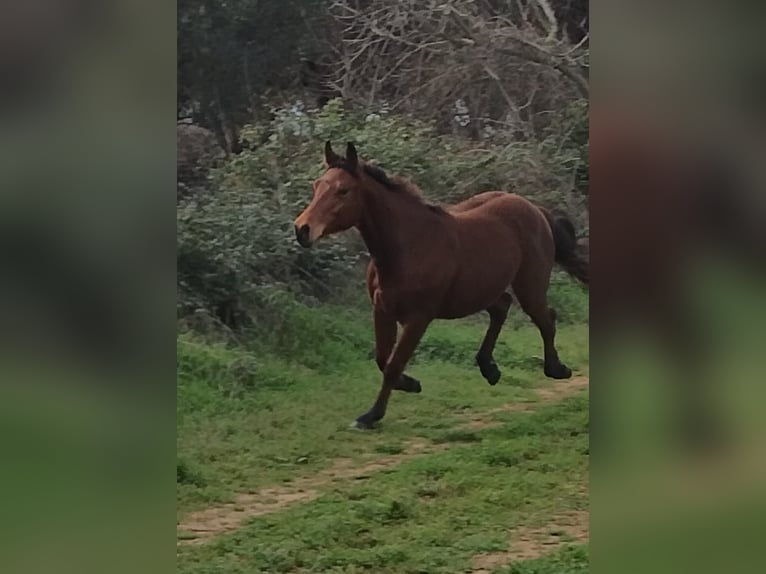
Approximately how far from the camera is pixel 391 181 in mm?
2660

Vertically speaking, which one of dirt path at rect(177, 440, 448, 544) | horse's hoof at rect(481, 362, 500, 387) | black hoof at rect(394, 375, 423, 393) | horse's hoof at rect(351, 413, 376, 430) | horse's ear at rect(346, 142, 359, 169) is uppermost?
horse's ear at rect(346, 142, 359, 169)

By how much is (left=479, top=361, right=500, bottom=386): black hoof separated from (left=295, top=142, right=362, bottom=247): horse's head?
554 mm

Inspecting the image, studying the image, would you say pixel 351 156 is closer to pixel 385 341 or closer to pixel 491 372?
pixel 385 341

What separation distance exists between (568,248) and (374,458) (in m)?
0.81

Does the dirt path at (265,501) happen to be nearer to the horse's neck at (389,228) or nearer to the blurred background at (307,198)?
the blurred background at (307,198)

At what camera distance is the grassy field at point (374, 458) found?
259 centimetres

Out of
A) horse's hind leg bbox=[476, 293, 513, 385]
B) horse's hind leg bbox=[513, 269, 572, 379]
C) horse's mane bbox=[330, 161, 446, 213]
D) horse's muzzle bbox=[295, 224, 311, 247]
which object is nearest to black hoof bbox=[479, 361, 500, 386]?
horse's hind leg bbox=[476, 293, 513, 385]

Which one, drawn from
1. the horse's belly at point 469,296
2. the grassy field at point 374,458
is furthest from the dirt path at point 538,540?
the horse's belly at point 469,296
